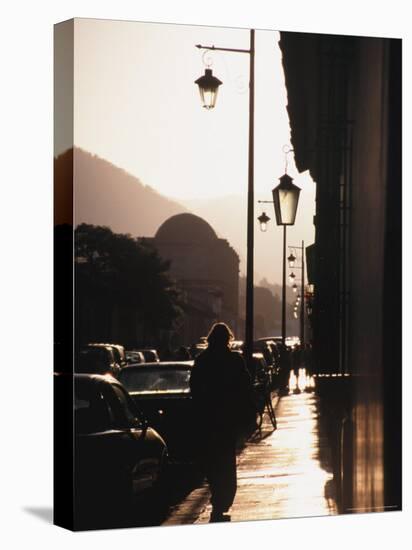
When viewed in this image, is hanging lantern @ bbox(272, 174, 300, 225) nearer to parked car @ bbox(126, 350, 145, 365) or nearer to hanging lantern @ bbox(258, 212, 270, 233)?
hanging lantern @ bbox(258, 212, 270, 233)

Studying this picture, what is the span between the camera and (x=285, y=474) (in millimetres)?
16344

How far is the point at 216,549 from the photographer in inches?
588

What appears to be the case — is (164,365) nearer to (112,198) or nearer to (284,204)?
(112,198)

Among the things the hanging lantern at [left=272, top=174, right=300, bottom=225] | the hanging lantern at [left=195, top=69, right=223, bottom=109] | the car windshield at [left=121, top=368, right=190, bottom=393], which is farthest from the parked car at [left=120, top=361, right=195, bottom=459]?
the hanging lantern at [left=195, top=69, right=223, bottom=109]

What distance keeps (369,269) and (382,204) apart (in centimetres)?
66

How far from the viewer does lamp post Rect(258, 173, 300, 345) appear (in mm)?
16250

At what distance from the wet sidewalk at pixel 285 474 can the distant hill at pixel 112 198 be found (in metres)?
2.25

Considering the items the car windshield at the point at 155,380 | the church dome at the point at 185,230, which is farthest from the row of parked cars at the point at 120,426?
the church dome at the point at 185,230

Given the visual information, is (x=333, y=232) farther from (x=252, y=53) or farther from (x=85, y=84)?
(x=85, y=84)

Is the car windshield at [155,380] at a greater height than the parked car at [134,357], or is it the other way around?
the parked car at [134,357]

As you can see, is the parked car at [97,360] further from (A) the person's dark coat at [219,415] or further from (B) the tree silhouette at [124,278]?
(A) the person's dark coat at [219,415]

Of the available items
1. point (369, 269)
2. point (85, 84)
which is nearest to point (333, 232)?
point (369, 269)

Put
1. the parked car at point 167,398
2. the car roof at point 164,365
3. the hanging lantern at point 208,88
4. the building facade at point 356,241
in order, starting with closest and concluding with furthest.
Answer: the parked car at point 167,398 → the car roof at point 164,365 → the hanging lantern at point 208,88 → the building facade at point 356,241

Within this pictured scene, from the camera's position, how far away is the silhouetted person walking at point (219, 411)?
52.3 ft
